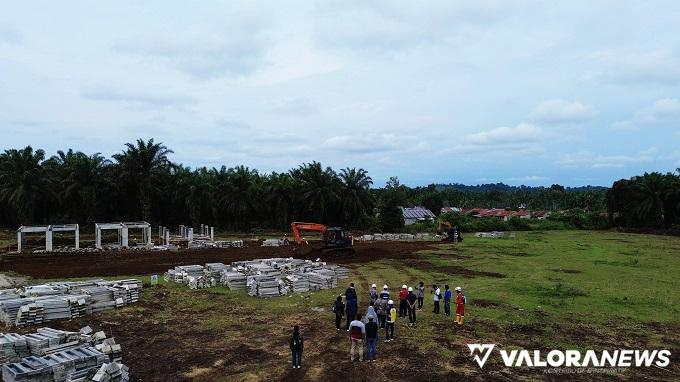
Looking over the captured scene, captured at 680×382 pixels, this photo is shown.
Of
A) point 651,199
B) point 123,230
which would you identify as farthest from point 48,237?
point 651,199

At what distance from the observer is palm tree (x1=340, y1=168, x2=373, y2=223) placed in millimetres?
67625

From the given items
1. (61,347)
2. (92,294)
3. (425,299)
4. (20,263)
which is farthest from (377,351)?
(20,263)

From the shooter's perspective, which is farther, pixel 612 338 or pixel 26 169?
pixel 26 169

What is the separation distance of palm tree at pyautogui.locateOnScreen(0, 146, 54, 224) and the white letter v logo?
2036 inches

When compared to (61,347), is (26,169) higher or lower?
higher

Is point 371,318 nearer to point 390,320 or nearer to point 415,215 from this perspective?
point 390,320

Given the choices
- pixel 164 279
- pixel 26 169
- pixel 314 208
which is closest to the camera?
pixel 164 279

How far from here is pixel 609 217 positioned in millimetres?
78188

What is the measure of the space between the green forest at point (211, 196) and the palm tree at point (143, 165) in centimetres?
11

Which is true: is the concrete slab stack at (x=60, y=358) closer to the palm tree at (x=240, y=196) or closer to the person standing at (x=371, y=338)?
the person standing at (x=371, y=338)

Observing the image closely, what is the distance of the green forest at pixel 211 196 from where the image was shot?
54500mm

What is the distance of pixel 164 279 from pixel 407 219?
71573mm

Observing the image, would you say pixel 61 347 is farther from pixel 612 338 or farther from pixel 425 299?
pixel 612 338

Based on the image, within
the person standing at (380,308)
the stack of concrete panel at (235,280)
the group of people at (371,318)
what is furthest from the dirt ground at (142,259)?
the person standing at (380,308)
